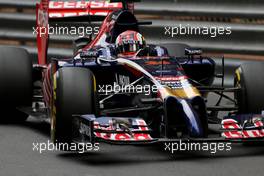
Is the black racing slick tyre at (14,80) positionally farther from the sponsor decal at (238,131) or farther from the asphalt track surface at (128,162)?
the sponsor decal at (238,131)

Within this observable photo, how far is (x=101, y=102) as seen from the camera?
394 inches

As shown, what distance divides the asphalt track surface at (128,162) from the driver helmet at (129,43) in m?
1.11

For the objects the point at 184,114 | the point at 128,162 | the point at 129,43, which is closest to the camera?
the point at 128,162

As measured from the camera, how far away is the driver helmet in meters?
10.5

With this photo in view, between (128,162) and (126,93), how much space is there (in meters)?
1.17

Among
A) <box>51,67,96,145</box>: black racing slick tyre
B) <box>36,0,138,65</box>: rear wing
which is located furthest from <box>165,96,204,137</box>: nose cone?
<box>36,0,138,65</box>: rear wing

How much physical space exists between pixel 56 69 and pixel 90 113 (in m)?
1.11

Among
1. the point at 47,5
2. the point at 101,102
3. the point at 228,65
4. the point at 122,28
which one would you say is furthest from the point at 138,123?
the point at 228,65

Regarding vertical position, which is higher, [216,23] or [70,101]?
[216,23]

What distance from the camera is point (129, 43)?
1054 cm

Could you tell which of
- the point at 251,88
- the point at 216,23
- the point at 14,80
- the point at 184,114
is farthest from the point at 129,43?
the point at 216,23

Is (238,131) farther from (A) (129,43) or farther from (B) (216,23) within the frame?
(B) (216,23)

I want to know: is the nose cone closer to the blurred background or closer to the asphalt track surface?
the asphalt track surface

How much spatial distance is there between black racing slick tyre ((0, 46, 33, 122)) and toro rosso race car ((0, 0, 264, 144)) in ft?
0.04
